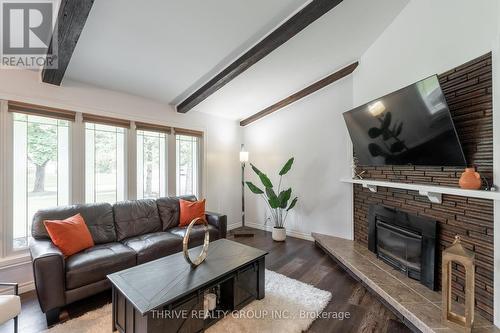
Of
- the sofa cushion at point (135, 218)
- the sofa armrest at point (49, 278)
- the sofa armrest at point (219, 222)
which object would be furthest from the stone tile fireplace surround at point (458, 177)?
the sofa armrest at point (49, 278)

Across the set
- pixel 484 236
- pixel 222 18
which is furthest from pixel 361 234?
pixel 222 18

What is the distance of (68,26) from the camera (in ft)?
5.98

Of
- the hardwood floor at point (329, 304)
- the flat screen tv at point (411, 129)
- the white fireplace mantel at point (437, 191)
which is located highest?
the flat screen tv at point (411, 129)

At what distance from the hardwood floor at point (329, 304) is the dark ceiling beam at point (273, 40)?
2766mm

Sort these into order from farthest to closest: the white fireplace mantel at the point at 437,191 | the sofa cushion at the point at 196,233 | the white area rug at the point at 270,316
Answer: the sofa cushion at the point at 196,233 → the white area rug at the point at 270,316 → the white fireplace mantel at the point at 437,191

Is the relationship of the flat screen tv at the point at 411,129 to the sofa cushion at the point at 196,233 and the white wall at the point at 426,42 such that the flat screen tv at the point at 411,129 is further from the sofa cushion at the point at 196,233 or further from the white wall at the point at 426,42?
the sofa cushion at the point at 196,233

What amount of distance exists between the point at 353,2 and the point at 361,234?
3029mm

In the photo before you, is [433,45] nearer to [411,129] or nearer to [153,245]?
[411,129]

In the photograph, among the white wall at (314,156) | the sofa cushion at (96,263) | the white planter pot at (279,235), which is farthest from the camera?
the white planter pot at (279,235)

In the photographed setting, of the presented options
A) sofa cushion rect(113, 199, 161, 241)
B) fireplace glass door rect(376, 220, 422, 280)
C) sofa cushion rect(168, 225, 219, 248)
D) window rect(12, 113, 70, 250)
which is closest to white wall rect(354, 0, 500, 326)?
fireplace glass door rect(376, 220, 422, 280)

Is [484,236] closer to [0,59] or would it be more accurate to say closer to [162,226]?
[162,226]

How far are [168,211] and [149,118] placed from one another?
157cm

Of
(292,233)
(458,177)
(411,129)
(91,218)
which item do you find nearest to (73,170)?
(91,218)

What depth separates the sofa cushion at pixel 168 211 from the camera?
3.36 metres
